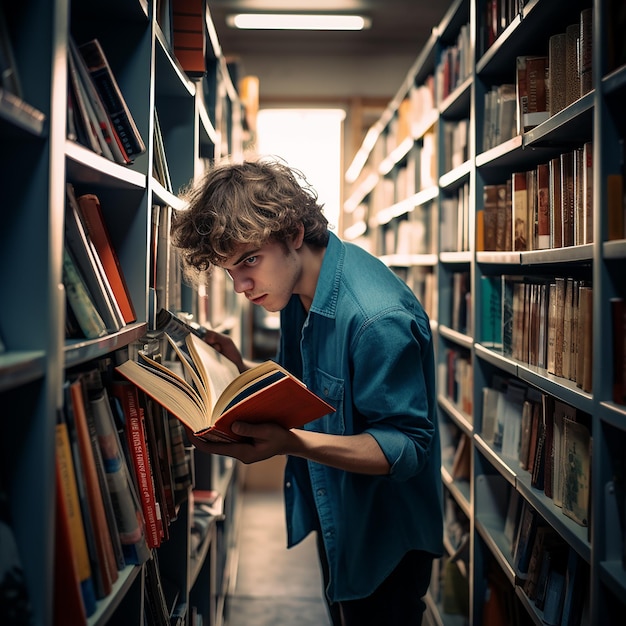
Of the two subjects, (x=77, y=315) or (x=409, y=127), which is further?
(x=409, y=127)

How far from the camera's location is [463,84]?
230cm

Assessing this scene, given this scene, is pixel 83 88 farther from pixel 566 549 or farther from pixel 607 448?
pixel 566 549

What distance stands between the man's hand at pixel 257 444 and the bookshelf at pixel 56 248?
0.25 meters

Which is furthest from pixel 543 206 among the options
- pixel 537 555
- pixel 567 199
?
pixel 537 555

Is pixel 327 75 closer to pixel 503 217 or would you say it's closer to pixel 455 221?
pixel 455 221

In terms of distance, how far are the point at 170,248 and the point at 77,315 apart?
621 mm

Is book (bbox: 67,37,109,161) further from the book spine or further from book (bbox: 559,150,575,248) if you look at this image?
book (bbox: 559,150,575,248)

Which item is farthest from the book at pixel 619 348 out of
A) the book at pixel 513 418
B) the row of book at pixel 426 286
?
the row of book at pixel 426 286

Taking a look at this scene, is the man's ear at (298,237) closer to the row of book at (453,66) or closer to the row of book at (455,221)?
the row of book at (455,221)

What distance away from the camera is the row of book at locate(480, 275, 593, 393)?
51.9 inches

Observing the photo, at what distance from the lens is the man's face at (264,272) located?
1.41 m

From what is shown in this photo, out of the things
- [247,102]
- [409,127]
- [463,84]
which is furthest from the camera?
[247,102]

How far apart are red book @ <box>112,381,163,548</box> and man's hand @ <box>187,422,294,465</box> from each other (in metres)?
0.11

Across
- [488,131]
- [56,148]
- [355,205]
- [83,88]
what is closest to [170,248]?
[83,88]
